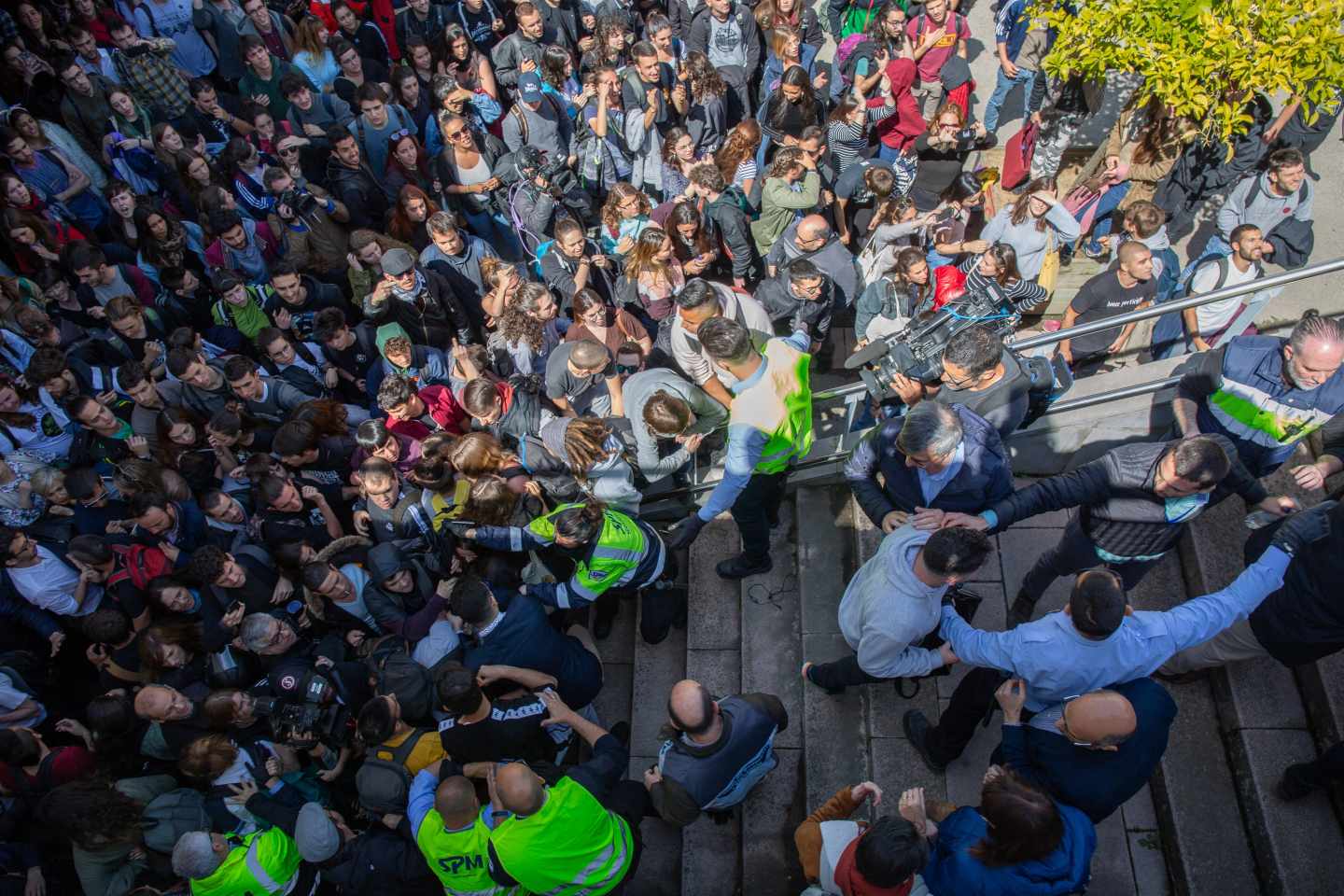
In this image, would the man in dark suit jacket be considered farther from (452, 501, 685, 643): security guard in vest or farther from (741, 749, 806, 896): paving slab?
(741, 749, 806, 896): paving slab

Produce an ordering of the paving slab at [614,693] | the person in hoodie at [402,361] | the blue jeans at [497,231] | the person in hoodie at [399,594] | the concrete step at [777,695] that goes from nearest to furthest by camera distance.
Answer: the concrete step at [777,695], the person in hoodie at [399,594], the paving slab at [614,693], the person in hoodie at [402,361], the blue jeans at [497,231]

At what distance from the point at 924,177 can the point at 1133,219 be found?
2.54 meters

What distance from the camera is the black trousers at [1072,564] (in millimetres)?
4109

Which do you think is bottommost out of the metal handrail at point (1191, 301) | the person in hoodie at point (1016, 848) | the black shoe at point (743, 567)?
the person in hoodie at point (1016, 848)

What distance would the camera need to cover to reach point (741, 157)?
20.8 feet

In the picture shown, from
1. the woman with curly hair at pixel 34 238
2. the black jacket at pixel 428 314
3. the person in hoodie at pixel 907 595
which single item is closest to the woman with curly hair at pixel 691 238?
the black jacket at pixel 428 314

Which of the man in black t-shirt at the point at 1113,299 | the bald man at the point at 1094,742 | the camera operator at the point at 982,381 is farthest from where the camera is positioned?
the man in black t-shirt at the point at 1113,299

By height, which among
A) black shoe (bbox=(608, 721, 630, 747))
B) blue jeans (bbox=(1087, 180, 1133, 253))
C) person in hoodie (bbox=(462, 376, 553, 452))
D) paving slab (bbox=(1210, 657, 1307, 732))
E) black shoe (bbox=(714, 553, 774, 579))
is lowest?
black shoe (bbox=(608, 721, 630, 747))

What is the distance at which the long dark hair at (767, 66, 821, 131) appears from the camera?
22.5ft

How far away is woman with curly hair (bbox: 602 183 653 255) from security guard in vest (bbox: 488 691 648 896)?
4.02m

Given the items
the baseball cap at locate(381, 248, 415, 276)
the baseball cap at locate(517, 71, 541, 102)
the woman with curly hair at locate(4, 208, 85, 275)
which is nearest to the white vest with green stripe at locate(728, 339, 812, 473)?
the baseball cap at locate(381, 248, 415, 276)

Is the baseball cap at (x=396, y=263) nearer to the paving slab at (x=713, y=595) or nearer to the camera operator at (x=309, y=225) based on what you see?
the camera operator at (x=309, y=225)

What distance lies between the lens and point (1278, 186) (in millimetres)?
5438

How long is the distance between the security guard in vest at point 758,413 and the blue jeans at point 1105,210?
3618mm
